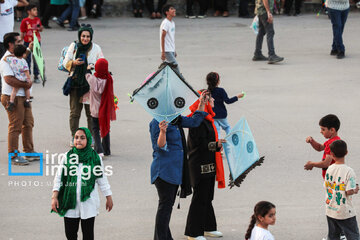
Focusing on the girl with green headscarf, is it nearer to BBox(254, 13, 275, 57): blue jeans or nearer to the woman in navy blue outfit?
the woman in navy blue outfit

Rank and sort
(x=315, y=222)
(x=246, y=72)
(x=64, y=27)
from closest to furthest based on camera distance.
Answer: (x=315, y=222), (x=246, y=72), (x=64, y=27)

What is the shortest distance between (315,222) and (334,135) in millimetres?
1151

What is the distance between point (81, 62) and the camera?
31.7 ft

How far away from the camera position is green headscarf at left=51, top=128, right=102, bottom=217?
6.02 metres

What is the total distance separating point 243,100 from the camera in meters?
12.6

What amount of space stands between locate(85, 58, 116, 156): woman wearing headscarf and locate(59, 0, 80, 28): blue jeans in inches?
407

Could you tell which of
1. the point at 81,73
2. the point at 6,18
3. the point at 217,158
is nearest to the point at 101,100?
the point at 81,73

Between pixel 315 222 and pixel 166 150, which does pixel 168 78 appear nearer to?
pixel 166 150

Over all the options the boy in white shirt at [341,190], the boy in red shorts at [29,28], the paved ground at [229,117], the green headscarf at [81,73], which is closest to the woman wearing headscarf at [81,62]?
the green headscarf at [81,73]

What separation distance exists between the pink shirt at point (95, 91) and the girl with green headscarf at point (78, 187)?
3.33 metres

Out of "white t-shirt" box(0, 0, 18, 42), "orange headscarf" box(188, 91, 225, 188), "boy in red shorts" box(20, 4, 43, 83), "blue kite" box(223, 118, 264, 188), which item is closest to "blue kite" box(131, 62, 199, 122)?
"orange headscarf" box(188, 91, 225, 188)

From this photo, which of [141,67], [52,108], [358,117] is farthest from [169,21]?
[358,117]

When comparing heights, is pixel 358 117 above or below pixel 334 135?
below

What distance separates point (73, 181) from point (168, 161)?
3.10ft
